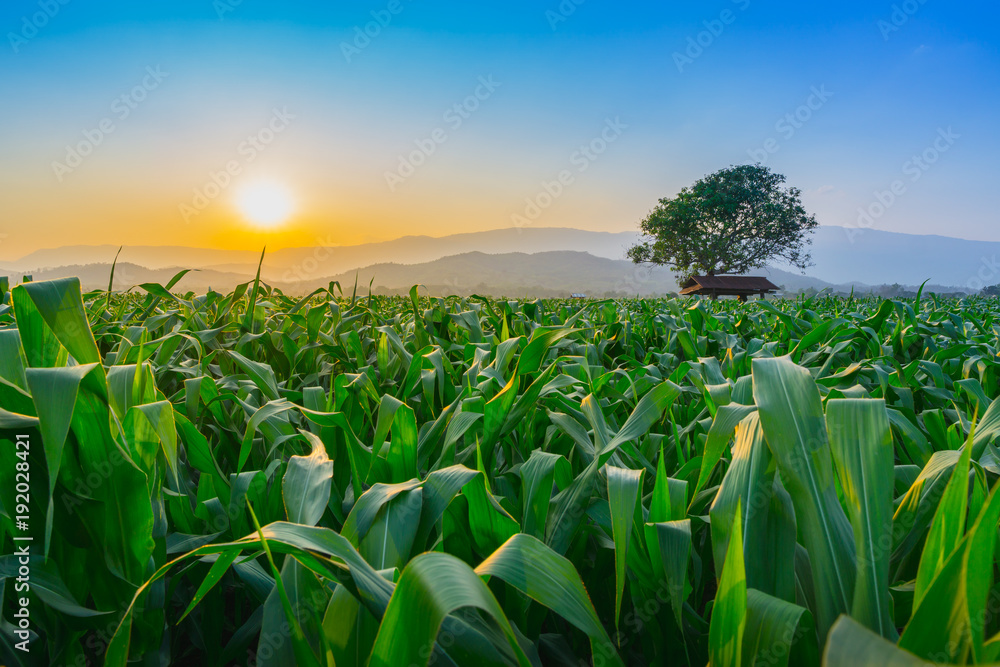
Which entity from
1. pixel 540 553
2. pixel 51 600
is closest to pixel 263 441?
pixel 51 600

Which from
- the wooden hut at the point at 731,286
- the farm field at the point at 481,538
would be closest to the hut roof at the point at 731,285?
the wooden hut at the point at 731,286

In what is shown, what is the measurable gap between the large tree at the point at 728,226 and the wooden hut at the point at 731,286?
8.91 feet

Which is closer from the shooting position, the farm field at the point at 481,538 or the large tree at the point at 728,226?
the farm field at the point at 481,538

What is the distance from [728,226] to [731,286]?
5827mm

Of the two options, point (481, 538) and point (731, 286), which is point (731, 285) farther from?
point (481, 538)

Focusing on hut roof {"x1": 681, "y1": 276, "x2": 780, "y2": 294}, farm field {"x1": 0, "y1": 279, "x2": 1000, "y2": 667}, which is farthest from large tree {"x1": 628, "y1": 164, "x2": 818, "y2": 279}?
farm field {"x1": 0, "y1": 279, "x2": 1000, "y2": 667}

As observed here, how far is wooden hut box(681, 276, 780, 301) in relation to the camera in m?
29.5

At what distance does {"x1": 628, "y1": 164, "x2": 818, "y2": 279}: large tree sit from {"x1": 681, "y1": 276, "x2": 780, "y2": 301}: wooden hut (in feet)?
8.91

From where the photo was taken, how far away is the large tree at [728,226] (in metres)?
34.0

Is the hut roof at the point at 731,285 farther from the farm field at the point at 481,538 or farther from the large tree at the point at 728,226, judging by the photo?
the farm field at the point at 481,538

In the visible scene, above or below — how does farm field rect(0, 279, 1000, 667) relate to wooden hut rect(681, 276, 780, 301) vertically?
below

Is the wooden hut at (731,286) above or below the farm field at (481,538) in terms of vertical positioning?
above

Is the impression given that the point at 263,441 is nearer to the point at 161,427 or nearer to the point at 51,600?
the point at 161,427

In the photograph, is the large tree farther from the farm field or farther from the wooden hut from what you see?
the farm field
